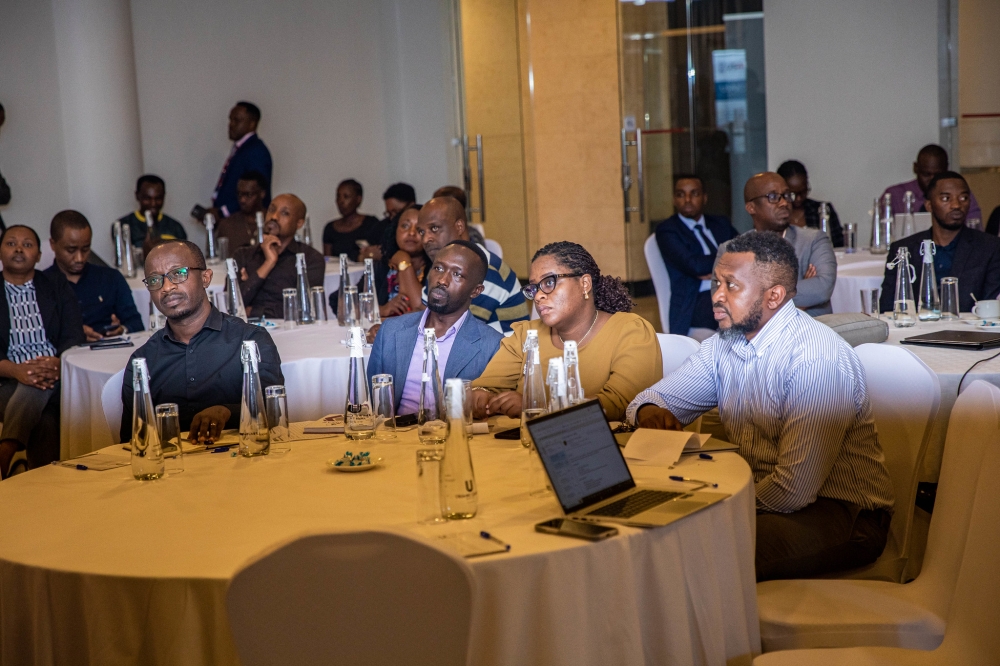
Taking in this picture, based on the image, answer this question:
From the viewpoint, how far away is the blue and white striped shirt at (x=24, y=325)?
5188 mm

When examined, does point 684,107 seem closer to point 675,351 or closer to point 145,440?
point 675,351

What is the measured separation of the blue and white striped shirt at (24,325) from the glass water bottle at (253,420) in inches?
116

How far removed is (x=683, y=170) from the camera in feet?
34.0

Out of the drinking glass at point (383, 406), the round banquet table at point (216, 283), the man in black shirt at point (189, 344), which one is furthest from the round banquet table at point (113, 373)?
the round banquet table at point (216, 283)

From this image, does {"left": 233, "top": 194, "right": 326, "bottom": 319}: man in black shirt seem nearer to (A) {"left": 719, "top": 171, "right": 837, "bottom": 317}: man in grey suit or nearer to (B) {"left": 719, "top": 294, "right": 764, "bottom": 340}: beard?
(A) {"left": 719, "top": 171, "right": 837, "bottom": 317}: man in grey suit

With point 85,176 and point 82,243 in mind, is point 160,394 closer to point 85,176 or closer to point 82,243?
point 82,243

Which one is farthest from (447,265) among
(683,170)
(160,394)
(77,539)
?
(683,170)

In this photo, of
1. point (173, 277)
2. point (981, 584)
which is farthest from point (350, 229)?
point (981, 584)

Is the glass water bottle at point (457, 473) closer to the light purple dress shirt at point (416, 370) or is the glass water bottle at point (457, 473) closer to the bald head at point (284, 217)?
the light purple dress shirt at point (416, 370)

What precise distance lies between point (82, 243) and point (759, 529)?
14.8ft

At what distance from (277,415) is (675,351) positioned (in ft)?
4.99

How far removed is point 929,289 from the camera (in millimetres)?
4570

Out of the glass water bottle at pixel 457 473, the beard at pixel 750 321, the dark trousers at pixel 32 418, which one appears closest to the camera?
the glass water bottle at pixel 457 473

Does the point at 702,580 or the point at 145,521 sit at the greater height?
the point at 145,521
